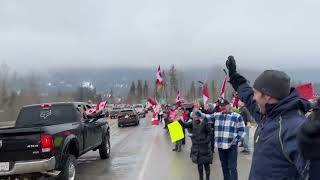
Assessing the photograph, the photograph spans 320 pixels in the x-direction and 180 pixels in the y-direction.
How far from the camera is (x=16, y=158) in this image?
390 inches

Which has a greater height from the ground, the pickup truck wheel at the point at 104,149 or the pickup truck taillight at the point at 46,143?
the pickup truck taillight at the point at 46,143

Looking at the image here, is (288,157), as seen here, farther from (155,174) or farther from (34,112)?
(34,112)

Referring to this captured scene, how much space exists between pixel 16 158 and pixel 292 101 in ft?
23.9

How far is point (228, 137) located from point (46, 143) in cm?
358

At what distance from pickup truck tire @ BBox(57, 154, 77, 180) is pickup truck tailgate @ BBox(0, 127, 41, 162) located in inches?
32.3

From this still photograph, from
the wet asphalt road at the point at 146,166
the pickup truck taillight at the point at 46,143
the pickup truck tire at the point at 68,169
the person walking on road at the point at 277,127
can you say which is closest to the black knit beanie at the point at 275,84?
the person walking on road at the point at 277,127

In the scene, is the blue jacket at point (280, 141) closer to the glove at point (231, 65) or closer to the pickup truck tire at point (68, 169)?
the glove at point (231, 65)

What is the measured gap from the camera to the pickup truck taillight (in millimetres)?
9852

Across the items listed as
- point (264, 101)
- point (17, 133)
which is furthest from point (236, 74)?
point (17, 133)

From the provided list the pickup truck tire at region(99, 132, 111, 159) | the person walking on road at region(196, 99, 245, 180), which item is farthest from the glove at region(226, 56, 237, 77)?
the pickup truck tire at region(99, 132, 111, 159)

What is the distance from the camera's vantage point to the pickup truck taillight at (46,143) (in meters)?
9.85

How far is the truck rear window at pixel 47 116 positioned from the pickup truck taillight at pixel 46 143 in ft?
8.06

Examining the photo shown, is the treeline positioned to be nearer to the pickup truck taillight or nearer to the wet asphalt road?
the wet asphalt road

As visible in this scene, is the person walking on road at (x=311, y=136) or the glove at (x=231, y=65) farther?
the glove at (x=231, y=65)
